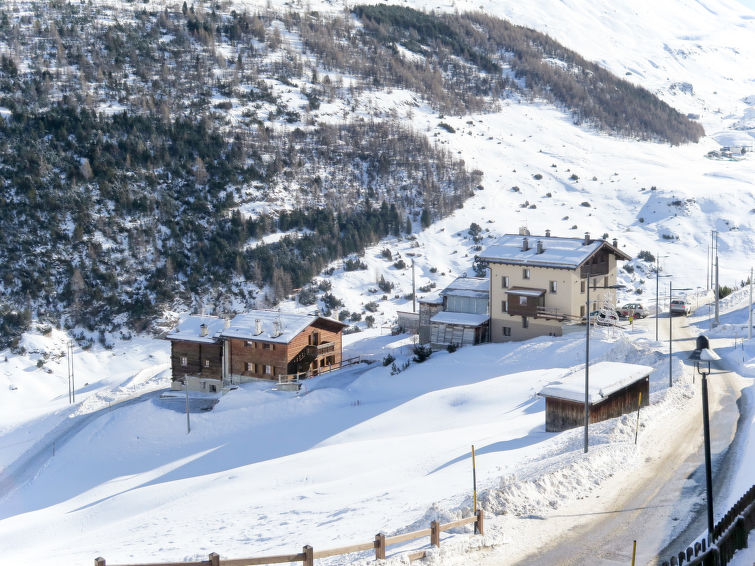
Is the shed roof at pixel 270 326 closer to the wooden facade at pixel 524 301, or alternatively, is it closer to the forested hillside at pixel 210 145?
the wooden facade at pixel 524 301

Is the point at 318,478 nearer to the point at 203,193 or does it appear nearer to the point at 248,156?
the point at 203,193

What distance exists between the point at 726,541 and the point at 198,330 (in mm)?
50592

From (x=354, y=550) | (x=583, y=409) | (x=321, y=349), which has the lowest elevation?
(x=321, y=349)

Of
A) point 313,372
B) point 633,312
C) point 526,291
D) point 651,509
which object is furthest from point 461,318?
point 651,509

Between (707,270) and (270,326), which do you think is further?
(707,270)

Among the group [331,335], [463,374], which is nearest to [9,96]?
[331,335]

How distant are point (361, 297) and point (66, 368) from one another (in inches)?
1280

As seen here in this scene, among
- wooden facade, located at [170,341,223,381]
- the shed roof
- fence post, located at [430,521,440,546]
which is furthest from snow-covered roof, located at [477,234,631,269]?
fence post, located at [430,521,440,546]

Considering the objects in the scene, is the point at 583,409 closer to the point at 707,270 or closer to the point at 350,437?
the point at 350,437

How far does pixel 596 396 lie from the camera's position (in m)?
32.1

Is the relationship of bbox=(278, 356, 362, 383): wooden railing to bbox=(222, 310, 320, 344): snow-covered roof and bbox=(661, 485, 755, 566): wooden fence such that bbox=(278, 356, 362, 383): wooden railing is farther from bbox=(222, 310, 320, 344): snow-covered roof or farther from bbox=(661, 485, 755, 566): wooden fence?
bbox=(661, 485, 755, 566): wooden fence

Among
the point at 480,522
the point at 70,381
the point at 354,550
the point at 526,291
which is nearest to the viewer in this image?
the point at 354,550

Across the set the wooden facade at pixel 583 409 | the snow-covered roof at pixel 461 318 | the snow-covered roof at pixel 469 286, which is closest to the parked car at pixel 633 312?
the snow-covered roof at pixel 469 286

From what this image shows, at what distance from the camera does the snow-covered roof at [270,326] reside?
57719 millimetres
